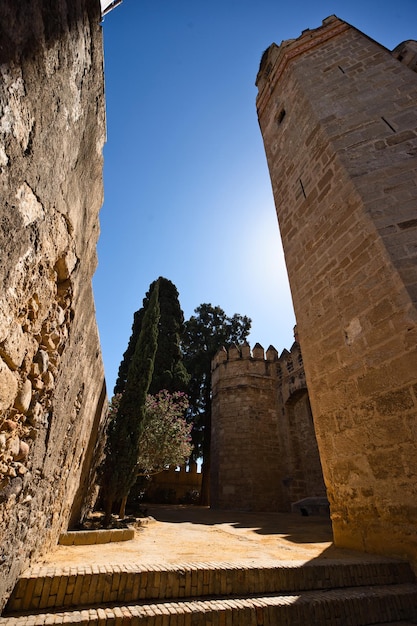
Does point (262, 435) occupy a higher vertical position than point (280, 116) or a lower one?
lower

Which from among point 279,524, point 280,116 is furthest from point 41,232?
point 279,524

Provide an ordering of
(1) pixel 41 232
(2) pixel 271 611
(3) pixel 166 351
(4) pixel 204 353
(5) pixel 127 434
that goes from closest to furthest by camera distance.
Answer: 1. (1) pixel 41 232
2. (2) pixel 271 611
3. (5) pixel 127 434
4. (3) pixel 166 351
5. (4) pixel 204 353

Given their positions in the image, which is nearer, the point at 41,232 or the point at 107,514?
the point at 41,232

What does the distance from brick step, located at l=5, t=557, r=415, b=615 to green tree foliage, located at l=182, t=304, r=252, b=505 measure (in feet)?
48.7

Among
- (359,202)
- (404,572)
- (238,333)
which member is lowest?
(404,572)

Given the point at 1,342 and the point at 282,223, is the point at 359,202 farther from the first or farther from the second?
the point at 1,342

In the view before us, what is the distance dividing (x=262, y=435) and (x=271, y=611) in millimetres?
11577

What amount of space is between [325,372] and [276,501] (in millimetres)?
10145

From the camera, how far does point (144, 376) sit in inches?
293

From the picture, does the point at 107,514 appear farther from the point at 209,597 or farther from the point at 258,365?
the point at 258,365

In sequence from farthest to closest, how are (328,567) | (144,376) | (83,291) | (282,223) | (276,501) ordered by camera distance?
(276,501)
(144,376)
(282,223)
(83,291)
(328,567)

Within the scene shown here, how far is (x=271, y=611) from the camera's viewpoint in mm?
1935

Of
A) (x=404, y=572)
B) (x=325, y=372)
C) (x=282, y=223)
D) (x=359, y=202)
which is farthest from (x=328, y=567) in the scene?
(x=282, y=223)

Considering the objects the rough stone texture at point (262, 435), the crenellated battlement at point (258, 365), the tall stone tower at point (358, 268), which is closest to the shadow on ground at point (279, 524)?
the tall stone tower at point (358, 268)
